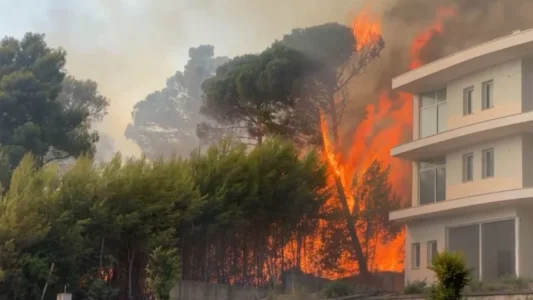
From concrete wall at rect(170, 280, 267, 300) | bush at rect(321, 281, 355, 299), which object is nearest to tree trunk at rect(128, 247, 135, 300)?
concrete wall at rect(170, 280, 267, 300)

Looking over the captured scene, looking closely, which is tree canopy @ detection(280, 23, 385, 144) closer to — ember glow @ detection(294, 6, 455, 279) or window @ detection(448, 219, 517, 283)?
ember glow @ detection(294, 6, 455, 279)

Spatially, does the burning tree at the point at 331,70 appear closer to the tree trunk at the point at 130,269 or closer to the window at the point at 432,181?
the window at the point at 432,181

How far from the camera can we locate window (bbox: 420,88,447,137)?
3478 cm

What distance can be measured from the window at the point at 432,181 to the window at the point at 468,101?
2408mm

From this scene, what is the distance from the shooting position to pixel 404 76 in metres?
35.8

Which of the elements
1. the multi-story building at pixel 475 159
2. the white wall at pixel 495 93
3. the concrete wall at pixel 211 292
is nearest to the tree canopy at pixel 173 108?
the concrete wall at pixel 211 292

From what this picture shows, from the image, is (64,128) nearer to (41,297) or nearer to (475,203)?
(41,297)

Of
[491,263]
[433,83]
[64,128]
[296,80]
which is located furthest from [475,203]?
[64,128]

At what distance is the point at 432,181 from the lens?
116 feet

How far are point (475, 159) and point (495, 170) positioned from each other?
1.30m

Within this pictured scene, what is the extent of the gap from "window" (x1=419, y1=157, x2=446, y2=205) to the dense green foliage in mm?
4847

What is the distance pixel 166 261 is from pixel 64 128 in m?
18.3

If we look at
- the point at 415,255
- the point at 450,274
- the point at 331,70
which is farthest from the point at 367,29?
the point at 450,274

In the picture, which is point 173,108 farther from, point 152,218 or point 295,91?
point 152,218
